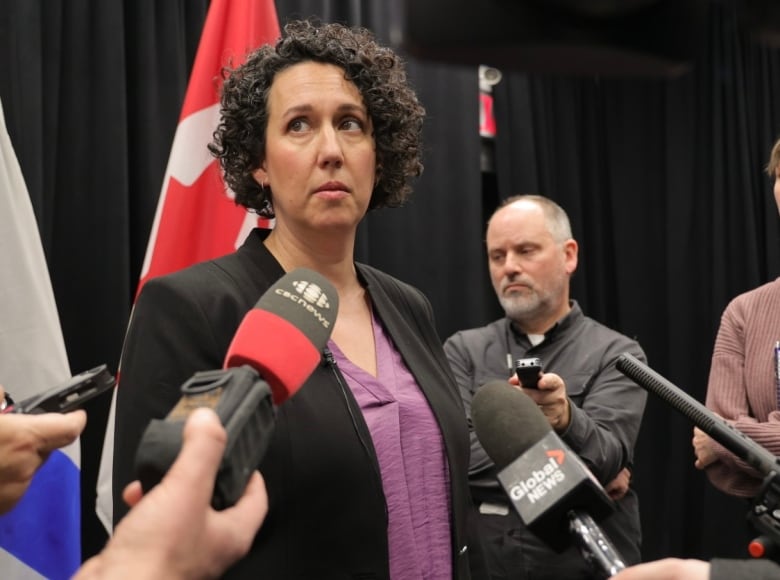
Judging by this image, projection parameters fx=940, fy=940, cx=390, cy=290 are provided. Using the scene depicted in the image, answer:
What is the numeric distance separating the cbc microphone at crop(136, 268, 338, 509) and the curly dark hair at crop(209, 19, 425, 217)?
63 cm

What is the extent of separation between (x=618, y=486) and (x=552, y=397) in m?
0.68

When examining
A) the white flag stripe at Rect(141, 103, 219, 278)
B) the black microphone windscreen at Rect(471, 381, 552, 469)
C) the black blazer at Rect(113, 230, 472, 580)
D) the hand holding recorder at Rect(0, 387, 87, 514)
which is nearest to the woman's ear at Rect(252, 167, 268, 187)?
the black blazer at Rect(113, 230, 472, 580)

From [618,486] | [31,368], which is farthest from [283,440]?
[618,486]

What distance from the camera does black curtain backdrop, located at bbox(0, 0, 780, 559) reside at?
2809 mm

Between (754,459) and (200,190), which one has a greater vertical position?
(200,190)

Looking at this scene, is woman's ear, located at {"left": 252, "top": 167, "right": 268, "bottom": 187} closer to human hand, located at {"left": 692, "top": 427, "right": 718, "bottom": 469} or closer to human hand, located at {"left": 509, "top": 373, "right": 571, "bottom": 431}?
human hand, located at {"left": 509, "top": 373, "right": 571, "bottom": 431}

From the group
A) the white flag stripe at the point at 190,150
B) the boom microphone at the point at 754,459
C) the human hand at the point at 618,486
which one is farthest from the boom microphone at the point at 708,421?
the white flag stripe at the point at 190,150

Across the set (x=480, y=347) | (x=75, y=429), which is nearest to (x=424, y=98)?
(x=480, y=347)

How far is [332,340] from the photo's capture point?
1.60 m

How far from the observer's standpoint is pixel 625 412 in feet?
8.37

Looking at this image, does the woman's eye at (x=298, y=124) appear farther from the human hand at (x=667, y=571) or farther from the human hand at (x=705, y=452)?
the human hand at (x=705, y=452)

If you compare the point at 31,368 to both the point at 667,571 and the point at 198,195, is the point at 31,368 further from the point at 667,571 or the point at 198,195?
the point at 667,571

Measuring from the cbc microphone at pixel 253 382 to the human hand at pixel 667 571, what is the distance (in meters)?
0.36

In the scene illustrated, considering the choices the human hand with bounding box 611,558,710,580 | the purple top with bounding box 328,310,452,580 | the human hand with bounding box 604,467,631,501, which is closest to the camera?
the human hand with bounding box 611,558,710,580
